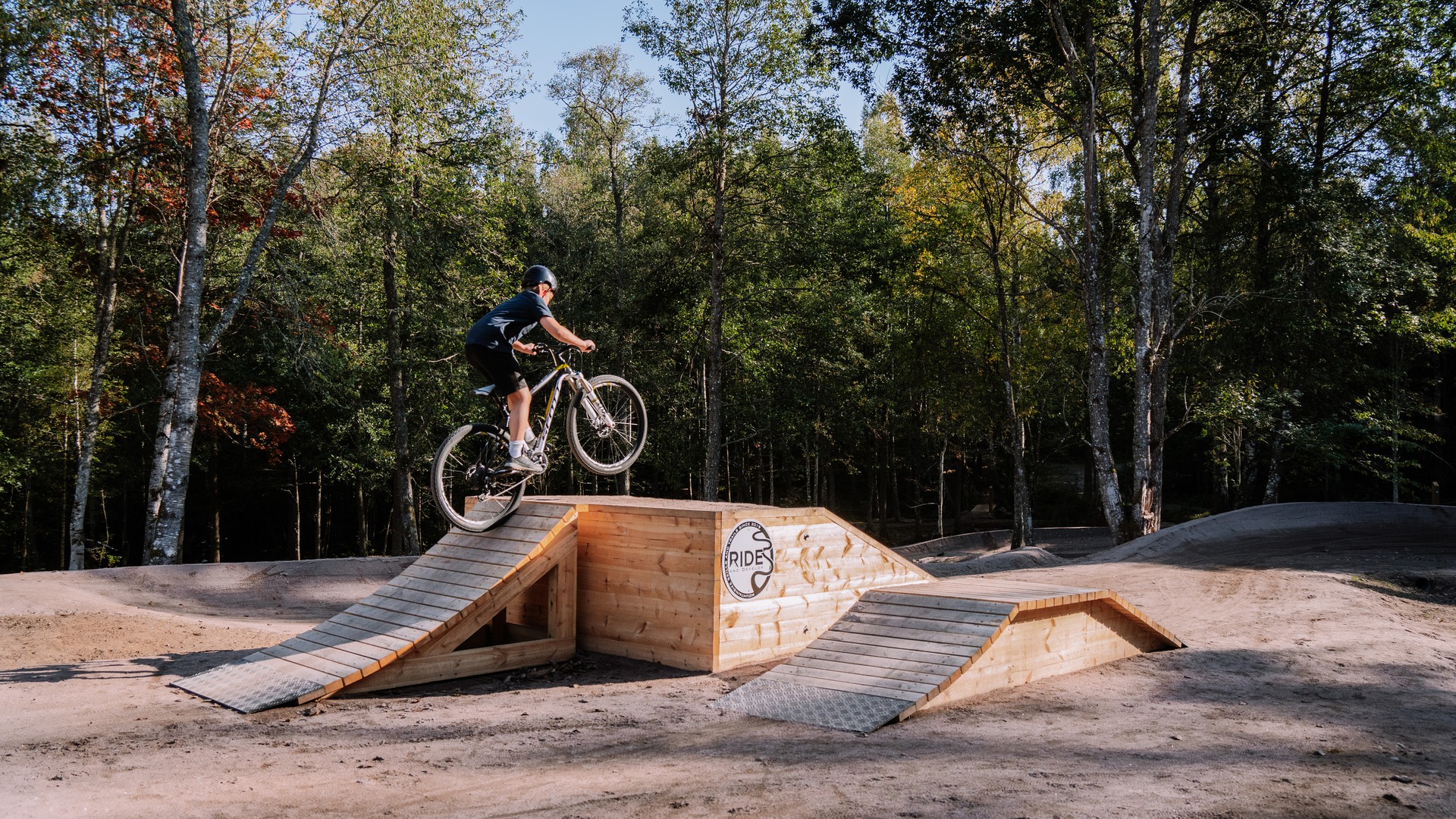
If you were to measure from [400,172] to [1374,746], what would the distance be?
15628mm

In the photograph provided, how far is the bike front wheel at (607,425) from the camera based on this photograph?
25.7ft

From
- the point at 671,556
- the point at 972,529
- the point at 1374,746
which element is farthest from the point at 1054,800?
the point at 972,529

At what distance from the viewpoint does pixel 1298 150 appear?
68.5 feet

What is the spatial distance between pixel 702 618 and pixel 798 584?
116 cm

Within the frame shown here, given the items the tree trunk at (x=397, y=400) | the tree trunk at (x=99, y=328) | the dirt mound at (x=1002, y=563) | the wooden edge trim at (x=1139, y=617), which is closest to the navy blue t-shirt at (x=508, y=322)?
the wooden edge trim at (x=1139, y=617)

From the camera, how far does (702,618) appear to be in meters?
7.70

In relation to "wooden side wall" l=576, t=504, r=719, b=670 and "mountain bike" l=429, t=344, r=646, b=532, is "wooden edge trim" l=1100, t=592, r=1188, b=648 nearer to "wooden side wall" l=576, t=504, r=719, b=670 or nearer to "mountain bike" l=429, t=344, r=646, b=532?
"wooden side wall" l=576, t=504, r=719, b=670

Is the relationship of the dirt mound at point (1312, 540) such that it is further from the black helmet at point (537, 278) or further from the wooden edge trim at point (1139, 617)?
the black helmet at point (537, 278)

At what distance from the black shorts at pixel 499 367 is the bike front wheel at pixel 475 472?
1.21 feet

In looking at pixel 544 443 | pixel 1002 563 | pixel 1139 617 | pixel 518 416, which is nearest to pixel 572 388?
pixel 544 443

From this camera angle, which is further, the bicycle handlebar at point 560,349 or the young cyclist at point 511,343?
the bicycle handlebar at point 560,349

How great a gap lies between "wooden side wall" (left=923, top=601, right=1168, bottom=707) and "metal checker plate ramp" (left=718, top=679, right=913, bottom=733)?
440mm

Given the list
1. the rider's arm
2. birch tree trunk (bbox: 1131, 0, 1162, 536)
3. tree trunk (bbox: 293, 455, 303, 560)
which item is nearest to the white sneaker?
the rider's arm

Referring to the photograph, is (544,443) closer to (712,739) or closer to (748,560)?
(748,560)
